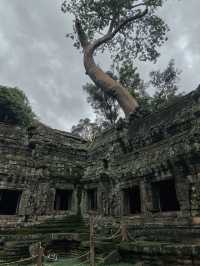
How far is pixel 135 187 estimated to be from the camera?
29.9 ft

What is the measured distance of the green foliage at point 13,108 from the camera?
22.1 metres

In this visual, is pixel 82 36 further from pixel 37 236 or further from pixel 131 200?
pixel 37 236

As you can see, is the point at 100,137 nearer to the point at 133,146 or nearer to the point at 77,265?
the point at 133,146

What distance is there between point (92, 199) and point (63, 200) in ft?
5.36

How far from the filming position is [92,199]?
11.6 meters

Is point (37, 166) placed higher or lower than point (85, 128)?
lower

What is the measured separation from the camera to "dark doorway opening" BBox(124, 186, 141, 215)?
9328mm

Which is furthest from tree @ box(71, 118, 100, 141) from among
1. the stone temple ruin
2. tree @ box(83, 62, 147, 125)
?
the stone temple ruin

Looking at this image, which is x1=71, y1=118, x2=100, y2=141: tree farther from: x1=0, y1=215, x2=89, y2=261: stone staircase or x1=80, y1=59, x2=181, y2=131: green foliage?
x1=0, y1=215, x2=89, y2=261: stone staircase

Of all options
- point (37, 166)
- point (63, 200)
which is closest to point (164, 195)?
point (63, 200)

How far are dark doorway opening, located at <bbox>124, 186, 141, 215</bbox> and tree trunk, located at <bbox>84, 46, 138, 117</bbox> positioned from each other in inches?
306

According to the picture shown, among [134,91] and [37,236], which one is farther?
[134,91]

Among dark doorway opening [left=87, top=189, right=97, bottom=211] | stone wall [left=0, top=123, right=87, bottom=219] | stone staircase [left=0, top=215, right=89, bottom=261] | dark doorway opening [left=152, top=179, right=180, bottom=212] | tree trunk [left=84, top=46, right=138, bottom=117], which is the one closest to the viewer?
stone staircase [left=0, top=215, right=89, bottom=261]

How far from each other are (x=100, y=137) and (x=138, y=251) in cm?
816
